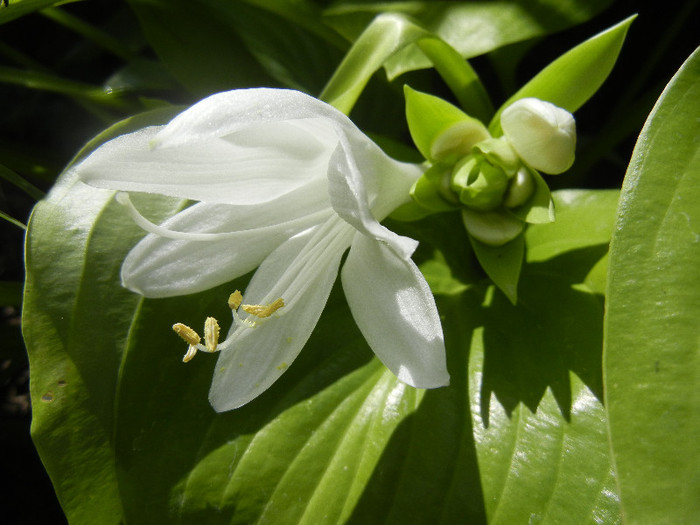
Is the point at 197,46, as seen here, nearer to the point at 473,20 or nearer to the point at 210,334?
the point at 473,20

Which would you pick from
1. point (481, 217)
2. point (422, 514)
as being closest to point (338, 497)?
point (422, 514)

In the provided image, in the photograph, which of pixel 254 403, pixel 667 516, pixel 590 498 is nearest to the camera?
pixel 667 516

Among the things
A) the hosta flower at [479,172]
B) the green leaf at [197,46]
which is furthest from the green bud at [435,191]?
the green leaf at [197,46]

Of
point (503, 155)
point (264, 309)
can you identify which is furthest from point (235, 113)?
point (503, 155)

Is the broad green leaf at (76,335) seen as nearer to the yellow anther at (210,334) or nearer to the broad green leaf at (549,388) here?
the yellow anther at (210,334)

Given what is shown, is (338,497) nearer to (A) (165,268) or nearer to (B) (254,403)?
(B) (254,403)

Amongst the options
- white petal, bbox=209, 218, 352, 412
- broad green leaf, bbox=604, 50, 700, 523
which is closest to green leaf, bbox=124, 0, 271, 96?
white petal, bbox=209, 218, 352, 412
